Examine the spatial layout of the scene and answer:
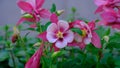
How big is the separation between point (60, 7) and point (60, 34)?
6.13 feet

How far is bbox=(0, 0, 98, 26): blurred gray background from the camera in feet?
9.51

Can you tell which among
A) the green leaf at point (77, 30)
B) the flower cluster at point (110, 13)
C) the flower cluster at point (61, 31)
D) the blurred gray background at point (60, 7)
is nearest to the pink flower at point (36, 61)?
the flower cluster at point (61, 31)

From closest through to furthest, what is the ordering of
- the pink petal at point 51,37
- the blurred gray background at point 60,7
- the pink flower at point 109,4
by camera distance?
the pink petal at point 51,37
the pink flower at point 109,4
the blurred gray background at point 60,7

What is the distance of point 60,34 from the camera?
3.50 ft

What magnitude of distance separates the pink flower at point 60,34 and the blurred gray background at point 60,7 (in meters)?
1.74

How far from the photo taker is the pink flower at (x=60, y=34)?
1.03 meters

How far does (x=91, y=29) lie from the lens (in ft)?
3.59

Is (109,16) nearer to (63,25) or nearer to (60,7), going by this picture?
(63,25)

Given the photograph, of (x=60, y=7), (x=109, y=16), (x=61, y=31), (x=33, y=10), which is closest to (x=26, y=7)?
(x=33, y=10)

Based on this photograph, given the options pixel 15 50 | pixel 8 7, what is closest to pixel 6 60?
pixel 15 50

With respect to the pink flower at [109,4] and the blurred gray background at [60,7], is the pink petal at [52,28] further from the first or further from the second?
the blurred gray background at [60,7]

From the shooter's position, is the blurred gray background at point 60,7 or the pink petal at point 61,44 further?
the blurred gray background at point 60,7

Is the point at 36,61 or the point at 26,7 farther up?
the point at 26,7

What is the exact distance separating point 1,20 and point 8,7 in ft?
0.41
